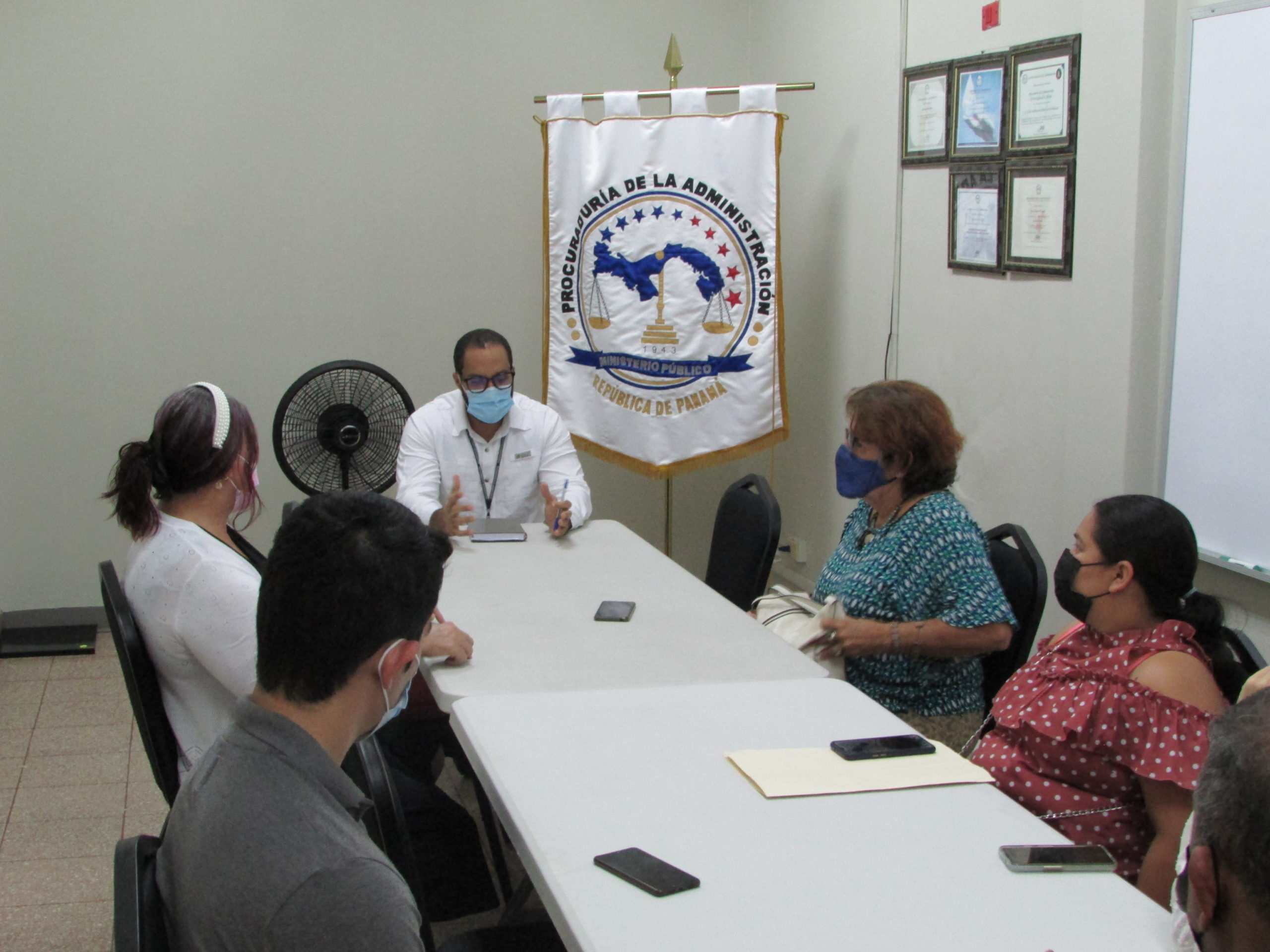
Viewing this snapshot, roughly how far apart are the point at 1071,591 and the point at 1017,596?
1.81 ft

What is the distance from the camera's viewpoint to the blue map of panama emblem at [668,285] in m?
4.12

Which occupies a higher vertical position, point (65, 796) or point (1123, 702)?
point (1123, 702)

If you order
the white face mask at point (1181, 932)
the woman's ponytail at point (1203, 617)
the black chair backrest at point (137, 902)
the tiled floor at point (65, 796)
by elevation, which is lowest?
the tiled floor at point (65, 796)

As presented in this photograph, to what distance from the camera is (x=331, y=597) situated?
1216 millimetres

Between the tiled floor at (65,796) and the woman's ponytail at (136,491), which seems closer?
the woman's ponytail at (136,491)

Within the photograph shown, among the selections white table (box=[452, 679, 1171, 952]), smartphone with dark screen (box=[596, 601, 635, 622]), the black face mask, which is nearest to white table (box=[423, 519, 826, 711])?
smartphone with dark screen (box=[596, 601, 635, 622])

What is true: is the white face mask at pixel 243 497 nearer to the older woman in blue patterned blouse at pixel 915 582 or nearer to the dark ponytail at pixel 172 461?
the dark ponytail at pixel 172 461

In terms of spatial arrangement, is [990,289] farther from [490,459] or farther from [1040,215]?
[490,459]

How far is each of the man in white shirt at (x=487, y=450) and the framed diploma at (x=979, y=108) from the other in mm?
1413

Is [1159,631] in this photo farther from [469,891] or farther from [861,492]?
[469,891]

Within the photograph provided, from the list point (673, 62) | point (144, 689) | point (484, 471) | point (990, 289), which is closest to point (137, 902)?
point (144, 689)

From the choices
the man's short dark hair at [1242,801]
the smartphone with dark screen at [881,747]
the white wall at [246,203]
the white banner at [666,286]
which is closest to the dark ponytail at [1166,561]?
the smartphone with dark screen at [881,747]

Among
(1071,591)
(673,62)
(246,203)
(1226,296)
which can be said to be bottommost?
(1071,591)

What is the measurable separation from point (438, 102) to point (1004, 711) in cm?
351
